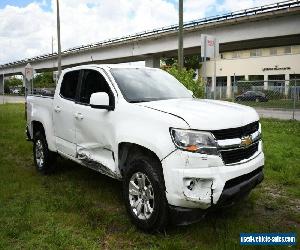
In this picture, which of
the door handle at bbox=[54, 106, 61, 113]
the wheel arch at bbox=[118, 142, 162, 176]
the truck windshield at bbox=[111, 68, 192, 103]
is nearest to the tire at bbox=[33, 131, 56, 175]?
the door handle at bbox=[54, 106, 61, 113]

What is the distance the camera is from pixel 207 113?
4.54 metres

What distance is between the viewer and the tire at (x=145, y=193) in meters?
4.44

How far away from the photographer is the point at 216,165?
4273 millimetres

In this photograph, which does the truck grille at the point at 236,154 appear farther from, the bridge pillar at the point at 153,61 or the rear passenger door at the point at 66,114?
the bridge pillar at the point at 153,61

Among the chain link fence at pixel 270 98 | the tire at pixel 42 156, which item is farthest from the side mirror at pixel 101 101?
the chain link fence at pixel 270 98

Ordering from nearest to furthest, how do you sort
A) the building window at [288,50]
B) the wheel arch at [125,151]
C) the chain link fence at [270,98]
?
the wheel arch at [125,151] < the chain link fence at [270,98] < the building window at [288,50]

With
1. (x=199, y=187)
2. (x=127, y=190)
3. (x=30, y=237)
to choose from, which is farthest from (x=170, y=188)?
(x=30, y=237)

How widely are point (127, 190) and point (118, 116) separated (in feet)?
3.04

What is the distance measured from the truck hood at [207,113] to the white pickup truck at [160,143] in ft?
0.03

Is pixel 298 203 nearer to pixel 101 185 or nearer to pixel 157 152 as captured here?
pixel 157 152

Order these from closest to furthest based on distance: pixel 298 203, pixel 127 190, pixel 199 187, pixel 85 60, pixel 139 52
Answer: pixel 199 187 < pixel 127 190 < pixel 298 203 < pixel 139 52 < pixel 85 60

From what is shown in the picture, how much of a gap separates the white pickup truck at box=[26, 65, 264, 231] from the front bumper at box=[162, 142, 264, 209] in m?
0.01

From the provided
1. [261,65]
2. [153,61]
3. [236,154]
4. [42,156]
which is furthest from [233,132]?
[261,65]

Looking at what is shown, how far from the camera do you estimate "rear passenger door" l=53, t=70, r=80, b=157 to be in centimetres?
627
